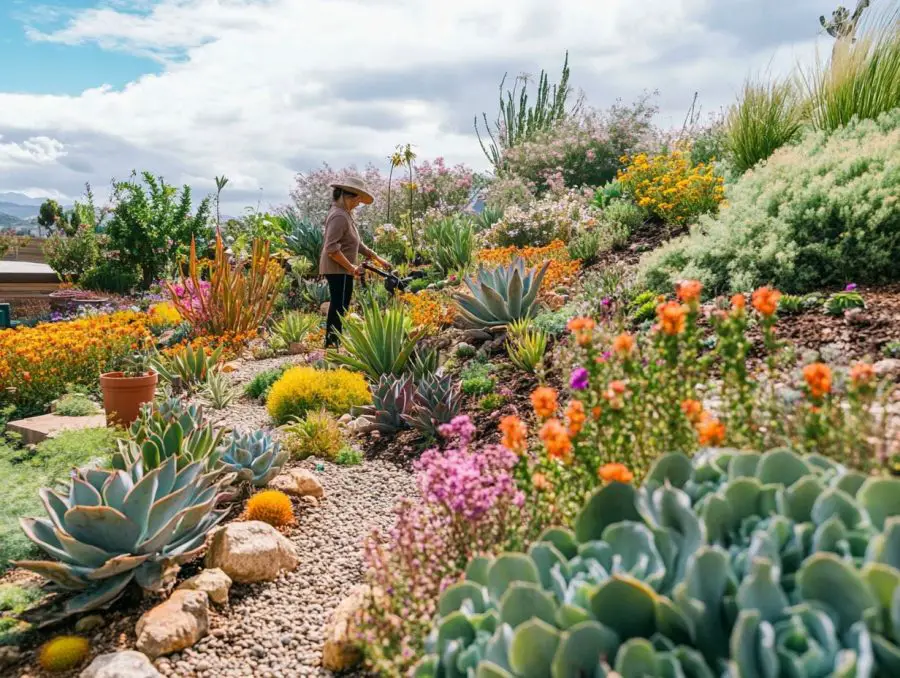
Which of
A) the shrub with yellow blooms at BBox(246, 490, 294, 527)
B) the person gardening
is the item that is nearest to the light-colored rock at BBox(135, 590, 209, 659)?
the shrub with yellow blooms at BBox(246, 490, 294, 527)

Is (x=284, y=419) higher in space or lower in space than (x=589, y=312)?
lower

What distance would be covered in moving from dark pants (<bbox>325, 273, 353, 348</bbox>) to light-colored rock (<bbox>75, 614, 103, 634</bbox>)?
492 centimetres

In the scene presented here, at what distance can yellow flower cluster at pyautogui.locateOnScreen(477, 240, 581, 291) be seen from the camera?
800 cm

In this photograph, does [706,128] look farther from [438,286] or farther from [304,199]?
[304,199]

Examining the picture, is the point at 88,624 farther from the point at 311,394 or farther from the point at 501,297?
the point at 501,297

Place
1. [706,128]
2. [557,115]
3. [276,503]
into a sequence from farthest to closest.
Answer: [557,115] < [706,128] < [276,503]

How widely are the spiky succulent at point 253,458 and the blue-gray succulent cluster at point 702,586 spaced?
265 cm

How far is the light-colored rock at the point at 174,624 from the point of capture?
279 cm

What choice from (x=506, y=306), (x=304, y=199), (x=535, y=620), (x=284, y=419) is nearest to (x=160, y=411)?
(x=284, y=419)

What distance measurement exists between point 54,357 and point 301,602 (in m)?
5.34

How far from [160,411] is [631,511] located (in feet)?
13.0

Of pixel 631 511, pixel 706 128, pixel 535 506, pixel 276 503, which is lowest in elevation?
pixel 276 503

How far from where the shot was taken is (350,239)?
7.75 m

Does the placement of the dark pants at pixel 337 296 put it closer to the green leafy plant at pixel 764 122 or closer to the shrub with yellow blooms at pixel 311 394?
the shrub with yellow blooms at pixel 311 394
